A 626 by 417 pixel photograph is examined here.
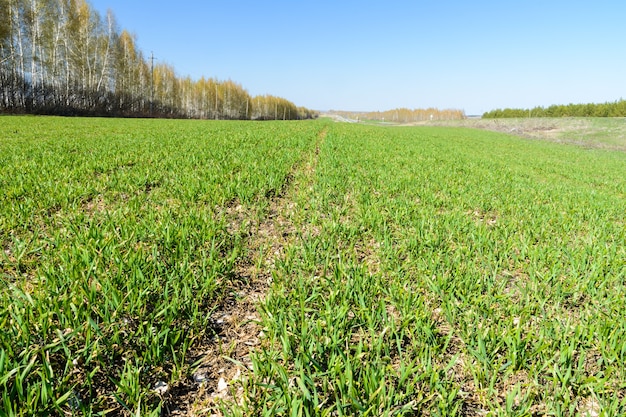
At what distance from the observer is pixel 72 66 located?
47.8m

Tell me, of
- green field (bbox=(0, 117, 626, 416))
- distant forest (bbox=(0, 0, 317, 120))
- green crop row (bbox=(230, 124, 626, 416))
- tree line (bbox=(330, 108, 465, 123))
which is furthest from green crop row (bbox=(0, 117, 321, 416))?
tree line (bbox=(330, 108, 465, 123))

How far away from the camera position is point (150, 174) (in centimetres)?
780

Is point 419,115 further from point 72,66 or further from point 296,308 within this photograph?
point 296,308

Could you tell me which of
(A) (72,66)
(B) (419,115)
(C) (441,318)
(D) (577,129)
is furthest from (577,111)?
(B) (419,115)

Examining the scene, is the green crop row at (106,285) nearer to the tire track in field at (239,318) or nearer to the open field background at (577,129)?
the tire track in field at (239,318)

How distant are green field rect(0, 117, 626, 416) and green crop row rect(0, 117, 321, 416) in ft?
0.07

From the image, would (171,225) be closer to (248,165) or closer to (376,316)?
(376,316)

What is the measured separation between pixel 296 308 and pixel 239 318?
57 cm

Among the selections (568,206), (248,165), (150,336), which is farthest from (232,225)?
(568,206)

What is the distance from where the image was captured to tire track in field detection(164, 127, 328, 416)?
2.20 meters

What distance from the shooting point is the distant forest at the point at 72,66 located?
128ft

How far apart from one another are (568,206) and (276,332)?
8.24m

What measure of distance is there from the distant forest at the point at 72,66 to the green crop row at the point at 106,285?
43.4 meters

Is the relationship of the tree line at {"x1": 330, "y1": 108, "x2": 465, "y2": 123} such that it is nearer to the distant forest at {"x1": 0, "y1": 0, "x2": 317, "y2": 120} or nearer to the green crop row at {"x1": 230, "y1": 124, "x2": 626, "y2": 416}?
the distant forest at {"x1": 0, "y1": 0, "x2": 317, "y2": 120}
